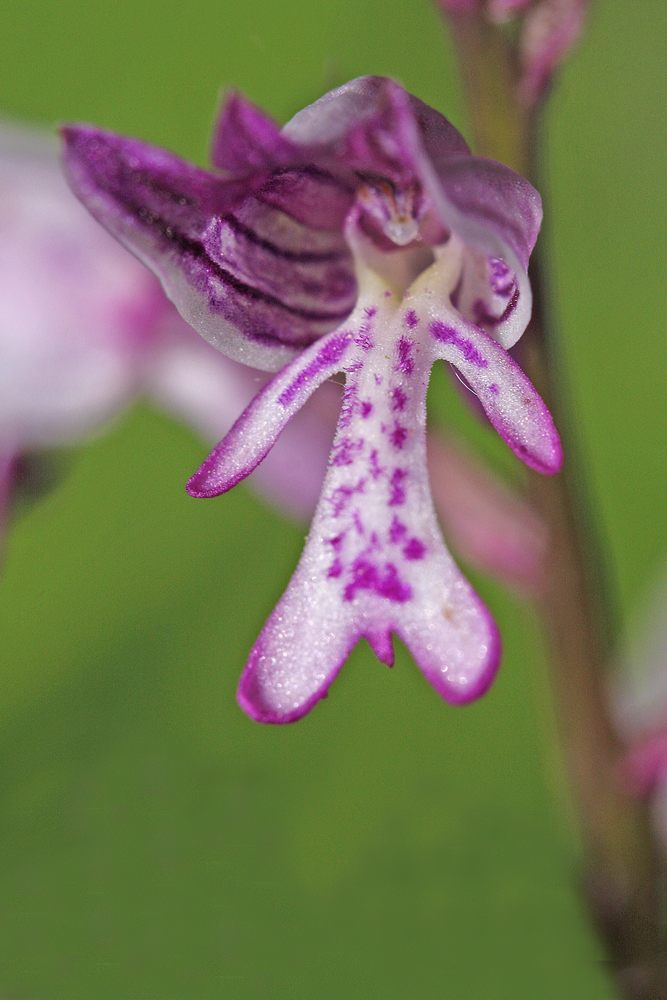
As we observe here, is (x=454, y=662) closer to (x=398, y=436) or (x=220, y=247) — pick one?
(x=398, y=436)

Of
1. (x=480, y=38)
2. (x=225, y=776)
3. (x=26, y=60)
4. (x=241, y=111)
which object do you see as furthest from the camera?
(x=26, y=60)

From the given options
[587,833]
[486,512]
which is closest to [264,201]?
[486,512]

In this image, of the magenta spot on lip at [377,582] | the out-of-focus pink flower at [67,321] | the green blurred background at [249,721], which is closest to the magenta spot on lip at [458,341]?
the magenta spot on lip at [377,582]

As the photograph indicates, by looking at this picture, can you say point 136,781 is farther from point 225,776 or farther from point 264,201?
point 264,201

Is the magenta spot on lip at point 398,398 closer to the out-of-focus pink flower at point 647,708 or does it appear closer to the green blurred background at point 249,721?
the out-of-focus pink flower at point 647,708

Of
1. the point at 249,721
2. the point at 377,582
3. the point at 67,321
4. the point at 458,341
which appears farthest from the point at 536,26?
the point at 249,721

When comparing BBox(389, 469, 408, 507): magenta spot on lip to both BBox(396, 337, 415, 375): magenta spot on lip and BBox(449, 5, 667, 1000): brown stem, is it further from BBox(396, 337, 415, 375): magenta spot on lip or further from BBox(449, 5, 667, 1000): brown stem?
BBox(449, 5, 667, 1000): brown stem
